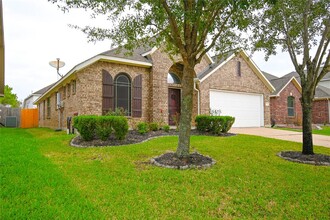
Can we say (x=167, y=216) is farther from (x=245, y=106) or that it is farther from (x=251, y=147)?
(x=245, y=106)

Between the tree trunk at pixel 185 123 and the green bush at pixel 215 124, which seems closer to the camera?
the tree trunk at pixel 185 123

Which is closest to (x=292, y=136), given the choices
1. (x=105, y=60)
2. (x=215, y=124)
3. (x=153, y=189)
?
(x=215, y=124)

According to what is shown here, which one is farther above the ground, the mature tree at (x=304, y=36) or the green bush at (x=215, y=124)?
the mature tree at (x=304, y=36)

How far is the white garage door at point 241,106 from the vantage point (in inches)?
600

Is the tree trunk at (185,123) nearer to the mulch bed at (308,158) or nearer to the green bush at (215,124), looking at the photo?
the mulch bed at (308,158)

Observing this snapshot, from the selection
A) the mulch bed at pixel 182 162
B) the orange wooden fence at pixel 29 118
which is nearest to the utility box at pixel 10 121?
the orange wooden fence at pixel 29 118

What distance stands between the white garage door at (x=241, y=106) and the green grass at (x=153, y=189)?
9544 mm

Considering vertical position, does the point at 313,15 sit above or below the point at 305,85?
above

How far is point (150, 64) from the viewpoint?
513 inches

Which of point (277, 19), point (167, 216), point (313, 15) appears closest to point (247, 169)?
point (167, 216)

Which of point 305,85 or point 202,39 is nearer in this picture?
point 202,39

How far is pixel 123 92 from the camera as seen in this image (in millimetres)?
12539

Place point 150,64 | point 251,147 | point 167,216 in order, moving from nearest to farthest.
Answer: point 167,216 → point 251,147 → point 150,64

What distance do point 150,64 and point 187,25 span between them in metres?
7.58
